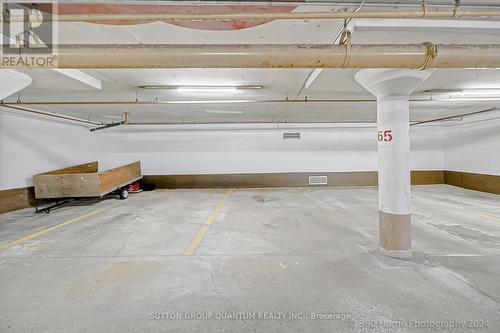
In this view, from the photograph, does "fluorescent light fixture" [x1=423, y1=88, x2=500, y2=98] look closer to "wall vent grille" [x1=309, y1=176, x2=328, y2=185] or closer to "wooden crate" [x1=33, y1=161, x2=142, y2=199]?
"wall vent grille" [x1=309, y1=176, x2=328, y2=185]

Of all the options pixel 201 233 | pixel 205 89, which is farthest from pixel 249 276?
pixel 205 89

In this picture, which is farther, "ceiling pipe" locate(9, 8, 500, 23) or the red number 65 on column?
the red number 65 on column

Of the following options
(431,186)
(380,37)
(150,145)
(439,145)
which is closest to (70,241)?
(380,37)

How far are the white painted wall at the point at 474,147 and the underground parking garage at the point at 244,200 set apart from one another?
0.91 ft

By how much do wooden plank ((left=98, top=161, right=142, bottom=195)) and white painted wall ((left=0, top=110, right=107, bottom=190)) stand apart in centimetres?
194

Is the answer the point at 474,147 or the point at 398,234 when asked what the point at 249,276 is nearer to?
the point at 398,234

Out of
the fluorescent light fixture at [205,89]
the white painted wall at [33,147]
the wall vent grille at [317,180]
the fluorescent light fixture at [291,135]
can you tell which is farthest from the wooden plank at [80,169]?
the wall vent grille at [317,180]

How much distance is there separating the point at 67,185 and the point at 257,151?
688cm

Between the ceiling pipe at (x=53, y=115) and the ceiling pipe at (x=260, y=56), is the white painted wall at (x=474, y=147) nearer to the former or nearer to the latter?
the ceiling pipe at (x=260, y=56)

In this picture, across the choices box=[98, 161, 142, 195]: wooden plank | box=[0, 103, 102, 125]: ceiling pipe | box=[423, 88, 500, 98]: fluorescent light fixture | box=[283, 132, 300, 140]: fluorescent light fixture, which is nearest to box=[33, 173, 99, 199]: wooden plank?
box=[98, 161, 142, 195]: wooden plank

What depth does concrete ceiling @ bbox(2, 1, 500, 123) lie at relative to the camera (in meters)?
2.33

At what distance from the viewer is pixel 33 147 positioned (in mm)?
6891

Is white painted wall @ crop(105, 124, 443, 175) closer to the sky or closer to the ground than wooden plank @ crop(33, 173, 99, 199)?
closer to the sky

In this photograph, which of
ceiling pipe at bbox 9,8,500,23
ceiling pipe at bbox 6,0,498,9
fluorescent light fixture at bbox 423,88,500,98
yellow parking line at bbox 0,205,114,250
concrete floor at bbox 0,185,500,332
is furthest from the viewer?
fluorescent light fixture at bbox 423,88,500,98
